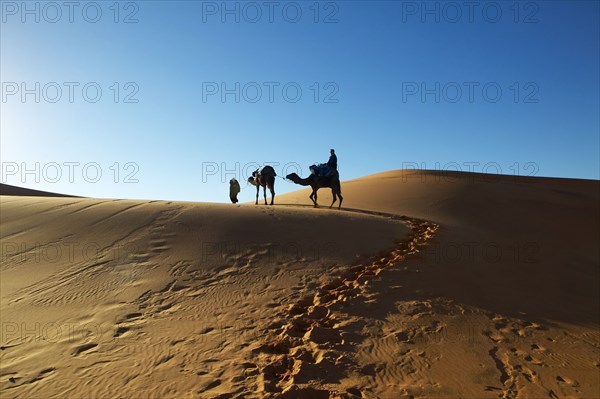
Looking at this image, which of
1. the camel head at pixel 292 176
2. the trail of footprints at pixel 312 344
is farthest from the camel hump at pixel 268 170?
the trail of footprints at pixel 312 344

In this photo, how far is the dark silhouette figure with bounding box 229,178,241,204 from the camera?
66.6ft

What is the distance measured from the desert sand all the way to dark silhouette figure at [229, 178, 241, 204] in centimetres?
840

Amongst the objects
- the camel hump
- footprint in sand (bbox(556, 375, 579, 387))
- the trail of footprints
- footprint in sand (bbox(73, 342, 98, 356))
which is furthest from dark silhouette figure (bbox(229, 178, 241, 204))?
footprint in sand (bbox(556, 375, 579, 387))

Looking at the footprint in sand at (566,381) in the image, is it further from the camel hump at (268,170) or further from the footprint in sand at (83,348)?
the camel hump at (268,170)

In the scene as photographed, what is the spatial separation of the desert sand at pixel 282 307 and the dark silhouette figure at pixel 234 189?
8396 mm

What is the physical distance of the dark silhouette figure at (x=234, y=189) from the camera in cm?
2030

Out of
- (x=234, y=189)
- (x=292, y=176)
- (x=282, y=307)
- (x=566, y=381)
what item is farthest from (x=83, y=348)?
(x=234, y=189)

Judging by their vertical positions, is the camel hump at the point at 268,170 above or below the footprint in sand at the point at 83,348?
above

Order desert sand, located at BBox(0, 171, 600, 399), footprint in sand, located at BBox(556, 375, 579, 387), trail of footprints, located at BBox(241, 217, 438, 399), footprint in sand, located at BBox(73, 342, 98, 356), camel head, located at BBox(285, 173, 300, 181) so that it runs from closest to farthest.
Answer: trail of footprints, located at BBox(241, 217, 438, 399) → desert sand, located at BBox(0, 171, 600, 399) → footprint in sand, located at BBox(556, 375, 579, 387) → footprint in sand, located at BBox(73, 342, 98, 356) → camel head, located at BBox(285, 173, 300, 181)

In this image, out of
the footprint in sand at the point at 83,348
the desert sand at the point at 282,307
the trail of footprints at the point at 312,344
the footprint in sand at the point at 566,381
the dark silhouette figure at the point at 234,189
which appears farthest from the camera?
the dark silhouette figure at the point at 234,189

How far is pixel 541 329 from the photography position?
20.6 ft

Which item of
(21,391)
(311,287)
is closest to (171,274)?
(311,287)

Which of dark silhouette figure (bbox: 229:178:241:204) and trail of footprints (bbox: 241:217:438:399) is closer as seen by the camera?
trail of footprints (bbox: 241:217:438:399)

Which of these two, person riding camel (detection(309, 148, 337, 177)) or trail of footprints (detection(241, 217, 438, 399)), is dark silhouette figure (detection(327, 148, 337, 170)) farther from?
trail of footprints (detection(241, 217, 438, 399))
